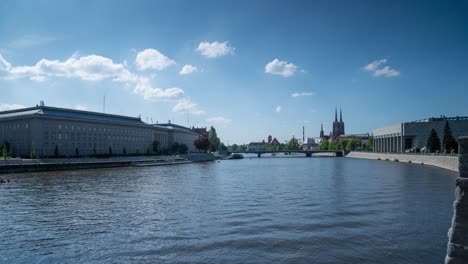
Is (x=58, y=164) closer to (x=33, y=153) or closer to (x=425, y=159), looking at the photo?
(x=33, y=153)

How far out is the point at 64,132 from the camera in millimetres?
108375

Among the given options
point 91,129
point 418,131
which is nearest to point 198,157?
point 91,129

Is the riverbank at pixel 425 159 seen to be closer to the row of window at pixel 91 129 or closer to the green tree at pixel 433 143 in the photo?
the green tree at pixel 433 143

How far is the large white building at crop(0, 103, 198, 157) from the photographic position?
100625 mm

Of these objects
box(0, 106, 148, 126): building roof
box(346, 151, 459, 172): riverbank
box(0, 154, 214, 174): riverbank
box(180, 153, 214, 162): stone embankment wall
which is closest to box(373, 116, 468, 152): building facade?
box(346, 151, 459, 172): riverbank

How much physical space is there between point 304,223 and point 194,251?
25.5ft

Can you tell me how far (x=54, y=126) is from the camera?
105m

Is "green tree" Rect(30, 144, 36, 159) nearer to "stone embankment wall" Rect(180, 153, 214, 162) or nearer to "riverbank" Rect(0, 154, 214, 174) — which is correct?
"riverbank" Rect(0, 154, 214, 174)

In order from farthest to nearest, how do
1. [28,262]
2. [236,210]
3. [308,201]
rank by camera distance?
[308,201], [236,210], [28,262]

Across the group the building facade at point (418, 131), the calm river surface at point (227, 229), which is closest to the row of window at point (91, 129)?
the calm river surface at point (227, 229)

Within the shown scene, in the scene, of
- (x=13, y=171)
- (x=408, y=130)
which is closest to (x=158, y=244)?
(x=13, y=171)

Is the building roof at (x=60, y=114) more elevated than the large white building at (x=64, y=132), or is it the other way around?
the building roof at (x=60, y=114)

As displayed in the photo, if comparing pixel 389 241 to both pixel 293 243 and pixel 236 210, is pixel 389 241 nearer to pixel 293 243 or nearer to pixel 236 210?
pixel 293 243

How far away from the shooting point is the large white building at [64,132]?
100625 millimetres
